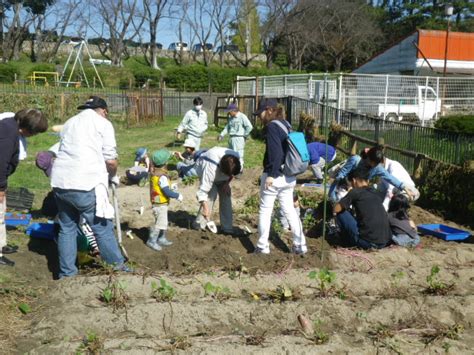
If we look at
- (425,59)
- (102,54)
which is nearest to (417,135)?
(425,59)

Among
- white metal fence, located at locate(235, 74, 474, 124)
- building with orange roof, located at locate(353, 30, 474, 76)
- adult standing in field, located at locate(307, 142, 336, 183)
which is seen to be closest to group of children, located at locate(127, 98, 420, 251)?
adult standing in field, located at locate(307, 142, 336, 183)

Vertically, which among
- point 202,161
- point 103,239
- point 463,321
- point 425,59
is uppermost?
point 425,59

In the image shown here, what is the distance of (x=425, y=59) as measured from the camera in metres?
27.5

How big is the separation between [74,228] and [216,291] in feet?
4.80

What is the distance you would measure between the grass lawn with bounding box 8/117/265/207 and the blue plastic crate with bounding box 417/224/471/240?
18.2ft

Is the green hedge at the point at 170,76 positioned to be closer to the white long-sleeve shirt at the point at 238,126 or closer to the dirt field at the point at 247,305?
the white long-sleeve shirt at the point at 238,126

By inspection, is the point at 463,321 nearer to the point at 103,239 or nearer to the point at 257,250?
the point at 257,250

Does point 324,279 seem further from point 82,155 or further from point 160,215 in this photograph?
point 82,155

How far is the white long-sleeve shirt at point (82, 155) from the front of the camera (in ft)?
15.4

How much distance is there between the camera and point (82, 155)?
4730 millimetres

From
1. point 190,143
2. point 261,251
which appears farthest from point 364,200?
point 190,143

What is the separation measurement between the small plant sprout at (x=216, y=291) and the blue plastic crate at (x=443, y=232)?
3.54 metres

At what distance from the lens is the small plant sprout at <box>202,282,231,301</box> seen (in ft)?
14.9

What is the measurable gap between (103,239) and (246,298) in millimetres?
1385
